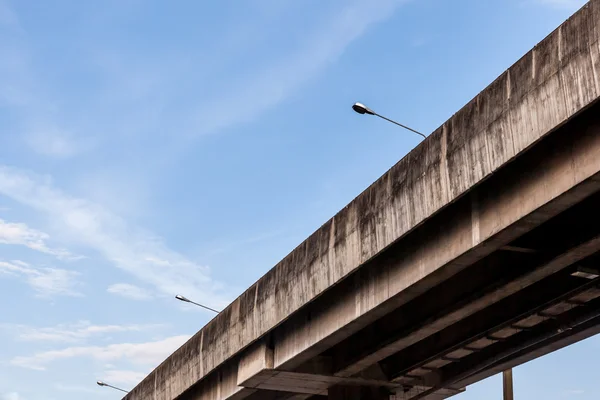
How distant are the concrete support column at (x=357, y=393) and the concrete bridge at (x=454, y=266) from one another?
35 millimetres

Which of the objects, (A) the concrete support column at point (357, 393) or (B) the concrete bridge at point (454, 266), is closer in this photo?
(B) the concrete bridge at point (454, 266)

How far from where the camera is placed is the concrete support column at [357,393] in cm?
2206

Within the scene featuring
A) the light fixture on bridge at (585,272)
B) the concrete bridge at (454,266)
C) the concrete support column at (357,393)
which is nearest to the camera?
the concrete bridge at (454,266)

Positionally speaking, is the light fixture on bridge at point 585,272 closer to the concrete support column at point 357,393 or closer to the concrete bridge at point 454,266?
the concrete bridge at point 454,266

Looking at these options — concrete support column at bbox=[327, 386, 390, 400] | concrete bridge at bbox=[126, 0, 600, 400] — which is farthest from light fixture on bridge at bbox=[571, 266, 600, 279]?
concrete support column at bbox=[327, 386, 390, 400]

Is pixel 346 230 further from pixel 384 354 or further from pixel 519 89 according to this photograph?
pixel 519 89

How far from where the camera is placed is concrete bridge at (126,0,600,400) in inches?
483

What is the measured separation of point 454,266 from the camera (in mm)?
14633

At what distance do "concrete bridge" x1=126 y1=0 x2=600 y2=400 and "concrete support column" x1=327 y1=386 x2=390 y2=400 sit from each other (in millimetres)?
35

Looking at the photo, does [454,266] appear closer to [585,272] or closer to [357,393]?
[585,272]

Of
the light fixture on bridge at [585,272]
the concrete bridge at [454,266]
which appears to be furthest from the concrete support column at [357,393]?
the light fixture on bridge at [585,272]

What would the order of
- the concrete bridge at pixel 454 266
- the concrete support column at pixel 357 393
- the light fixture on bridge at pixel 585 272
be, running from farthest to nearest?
the concrete support column at pixel 357 393, the light fixture on bridge at pixel 585 272, the concrete bridge at pixel 454 266

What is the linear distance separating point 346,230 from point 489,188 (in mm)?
3798

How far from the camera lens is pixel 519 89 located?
12633 millimetres
